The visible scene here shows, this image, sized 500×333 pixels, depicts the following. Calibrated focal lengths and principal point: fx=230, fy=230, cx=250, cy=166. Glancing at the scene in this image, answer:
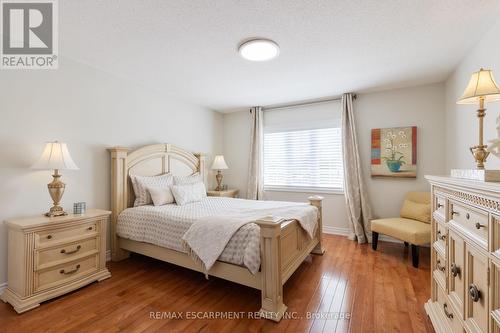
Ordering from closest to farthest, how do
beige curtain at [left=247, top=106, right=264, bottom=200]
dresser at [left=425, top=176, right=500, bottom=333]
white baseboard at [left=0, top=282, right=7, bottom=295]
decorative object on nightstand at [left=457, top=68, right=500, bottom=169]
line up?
dresser at [left=425, top=176, right=500, bottom=333]
decorative object on nightstand at [left=457, top=68, right=500, bottom=169]
white baseboard at [left=0, top=282, right=7, bottom=295]
beige curtain at [left=247, top=106, right=264, bottom=200]

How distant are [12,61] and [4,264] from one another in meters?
1.92

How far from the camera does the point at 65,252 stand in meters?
2.15

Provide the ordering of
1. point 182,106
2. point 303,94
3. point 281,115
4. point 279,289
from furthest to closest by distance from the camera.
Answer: point 281,115
point 182,106
point 303,94
point 279,289

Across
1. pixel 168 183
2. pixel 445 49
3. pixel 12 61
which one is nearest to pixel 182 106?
pixel 168 183

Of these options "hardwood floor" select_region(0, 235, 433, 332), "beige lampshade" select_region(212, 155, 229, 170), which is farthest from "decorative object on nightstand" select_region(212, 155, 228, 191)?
"hardwood floor" select_region(0, 235, 433, 332)

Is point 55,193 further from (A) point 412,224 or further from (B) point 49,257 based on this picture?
(A) point 412,224

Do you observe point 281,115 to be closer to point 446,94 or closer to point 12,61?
point 446,94

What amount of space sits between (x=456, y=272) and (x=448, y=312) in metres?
0.37

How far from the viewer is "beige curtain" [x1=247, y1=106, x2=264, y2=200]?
4.53 meters

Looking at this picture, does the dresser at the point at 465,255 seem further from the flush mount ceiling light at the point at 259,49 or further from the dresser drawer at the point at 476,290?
the flush mount ceiling light at the point at 259,49

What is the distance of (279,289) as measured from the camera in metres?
1.86

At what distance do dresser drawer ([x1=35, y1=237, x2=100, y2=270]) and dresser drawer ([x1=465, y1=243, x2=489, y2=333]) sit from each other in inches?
116

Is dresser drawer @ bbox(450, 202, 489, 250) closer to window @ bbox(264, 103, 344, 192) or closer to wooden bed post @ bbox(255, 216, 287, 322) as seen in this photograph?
wooden bed post @ bbox(255, 216, 287, 322)

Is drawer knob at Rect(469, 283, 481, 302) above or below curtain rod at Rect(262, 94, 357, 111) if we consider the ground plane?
below
